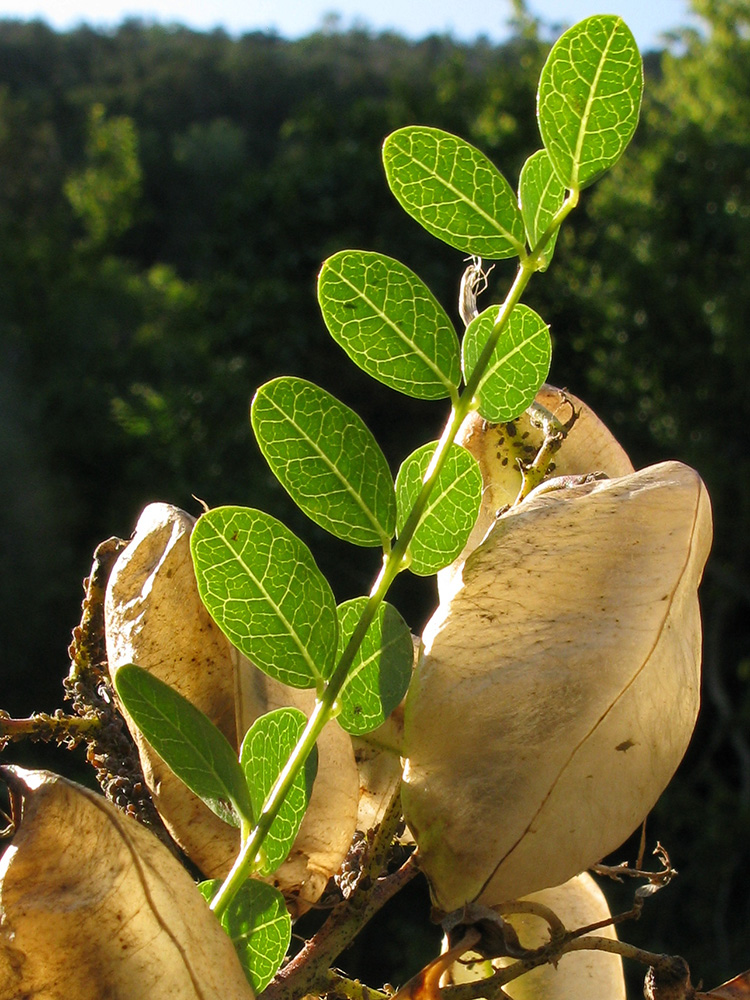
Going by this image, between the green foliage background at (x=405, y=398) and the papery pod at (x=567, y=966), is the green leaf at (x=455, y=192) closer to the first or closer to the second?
the papery pod at (x=567, y=966)

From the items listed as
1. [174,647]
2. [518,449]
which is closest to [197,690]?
[174,647]

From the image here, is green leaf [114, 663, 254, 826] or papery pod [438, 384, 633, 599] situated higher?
papery pod [438, 384, 633, 599]

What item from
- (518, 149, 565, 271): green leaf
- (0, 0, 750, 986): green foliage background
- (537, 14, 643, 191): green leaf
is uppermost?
(537, 14, 643, 191): green leaf

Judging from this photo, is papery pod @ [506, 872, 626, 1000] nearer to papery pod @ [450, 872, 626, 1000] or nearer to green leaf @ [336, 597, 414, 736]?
papery pod @ [450, 872, 626, 1000]

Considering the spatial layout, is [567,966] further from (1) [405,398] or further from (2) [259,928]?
(1) [405,398]

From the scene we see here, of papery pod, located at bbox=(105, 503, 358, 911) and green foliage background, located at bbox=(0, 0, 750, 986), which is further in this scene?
green foliage background, located at bbox=(0, 0, 750, 986)

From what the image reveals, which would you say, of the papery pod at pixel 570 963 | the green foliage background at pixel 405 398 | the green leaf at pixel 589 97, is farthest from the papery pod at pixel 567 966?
the green foliage background at pixel 405 398

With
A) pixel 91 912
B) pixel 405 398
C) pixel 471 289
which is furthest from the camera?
pixel 405 398

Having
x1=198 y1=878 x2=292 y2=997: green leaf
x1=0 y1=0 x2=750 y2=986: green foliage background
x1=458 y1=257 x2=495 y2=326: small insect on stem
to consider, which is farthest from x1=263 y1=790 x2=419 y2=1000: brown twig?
x1=0 y1=0 x2=750 y2=986: green foliage background
